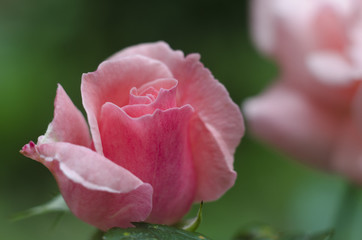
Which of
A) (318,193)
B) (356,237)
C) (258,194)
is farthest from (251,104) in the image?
(258,194)

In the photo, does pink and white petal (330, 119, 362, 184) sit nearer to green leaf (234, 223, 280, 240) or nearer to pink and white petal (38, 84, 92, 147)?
green leaf (234, 223, 280, 240)

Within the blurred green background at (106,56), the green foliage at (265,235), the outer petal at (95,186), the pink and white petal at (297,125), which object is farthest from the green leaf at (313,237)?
the blurred green background at (106,56)

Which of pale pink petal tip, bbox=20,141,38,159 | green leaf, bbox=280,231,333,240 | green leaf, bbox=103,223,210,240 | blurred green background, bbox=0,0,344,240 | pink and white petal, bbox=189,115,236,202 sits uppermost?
pale pink petal tip, bbox=20,141,38,159

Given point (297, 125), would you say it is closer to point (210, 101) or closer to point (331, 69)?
point (331, 69)

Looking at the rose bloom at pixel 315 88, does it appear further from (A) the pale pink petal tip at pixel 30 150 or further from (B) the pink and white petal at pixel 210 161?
(A) the pale pink petal tip at pixel 30 150

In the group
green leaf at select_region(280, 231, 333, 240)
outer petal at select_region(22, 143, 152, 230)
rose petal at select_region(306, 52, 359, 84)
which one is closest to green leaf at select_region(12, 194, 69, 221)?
outer petal at select_region(22, 143, 152, 230)

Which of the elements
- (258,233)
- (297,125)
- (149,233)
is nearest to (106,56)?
(297,125)
